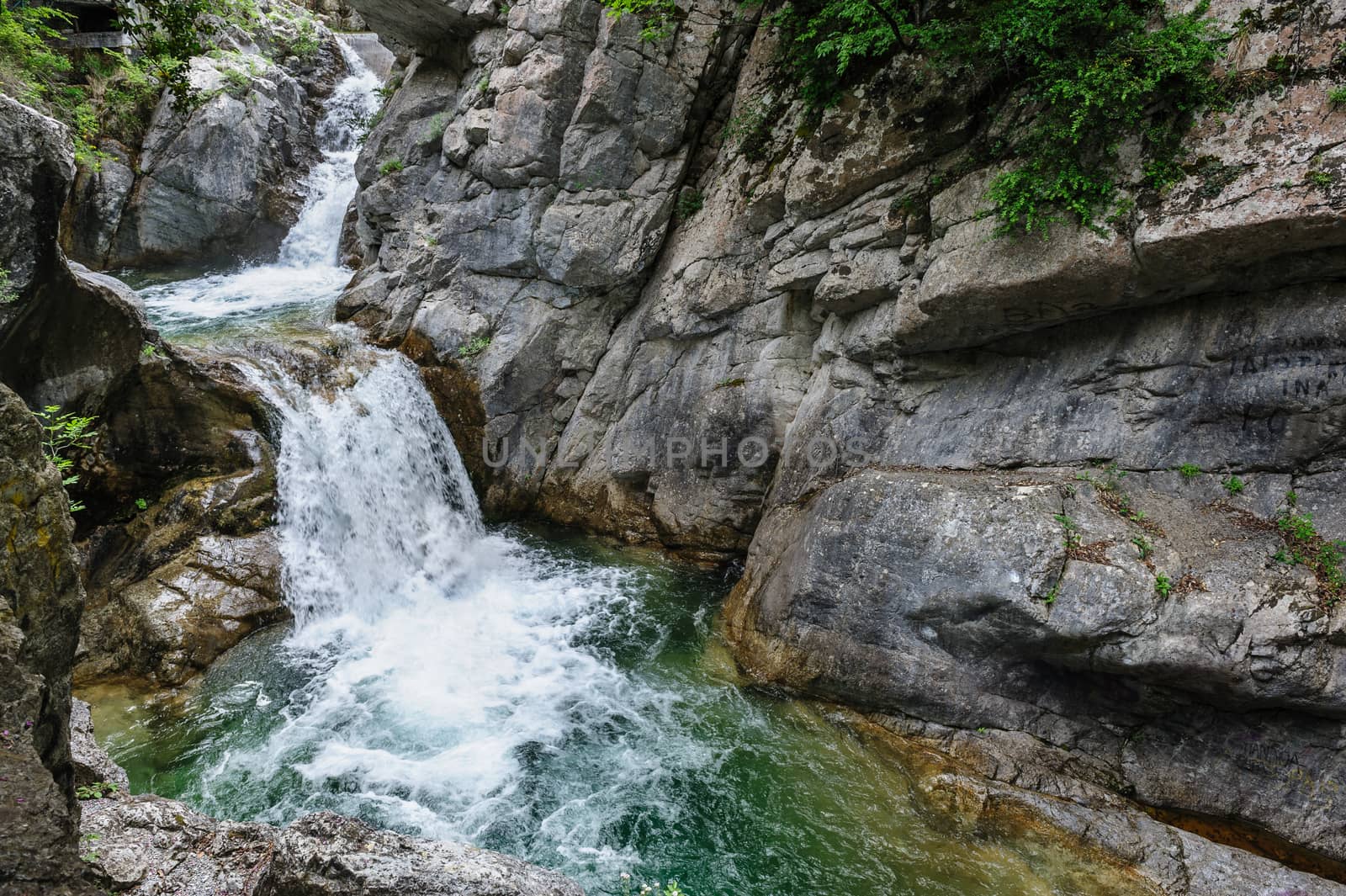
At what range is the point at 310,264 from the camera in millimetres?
15469

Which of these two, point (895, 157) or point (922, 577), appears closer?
point (922, 577)

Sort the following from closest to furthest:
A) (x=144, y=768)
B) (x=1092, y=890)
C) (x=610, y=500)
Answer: (x=1092, y=890), (x=144, y=768), (x=610, y=500)

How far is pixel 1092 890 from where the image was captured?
5379 mm

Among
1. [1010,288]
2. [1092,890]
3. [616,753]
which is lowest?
[616,753]

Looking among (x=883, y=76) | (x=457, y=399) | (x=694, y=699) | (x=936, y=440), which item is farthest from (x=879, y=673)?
(x=457, y=399)

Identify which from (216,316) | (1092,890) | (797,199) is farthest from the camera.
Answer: (216,316)

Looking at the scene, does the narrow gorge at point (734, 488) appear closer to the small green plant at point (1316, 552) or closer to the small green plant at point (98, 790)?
the small green plant at point (1316, 552)

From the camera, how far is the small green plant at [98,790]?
3.89 meters

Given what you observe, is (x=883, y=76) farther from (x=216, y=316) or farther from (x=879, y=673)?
(x=216, y=316)

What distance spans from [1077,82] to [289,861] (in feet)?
28.8

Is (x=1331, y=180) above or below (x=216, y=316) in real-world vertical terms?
above

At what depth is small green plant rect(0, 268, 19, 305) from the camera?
21.2ft

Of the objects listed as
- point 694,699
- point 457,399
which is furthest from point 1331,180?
point 457,399

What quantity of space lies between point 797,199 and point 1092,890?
8.40 meters
